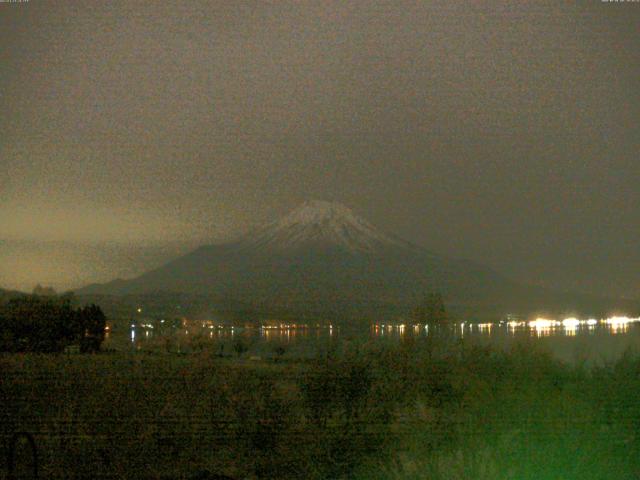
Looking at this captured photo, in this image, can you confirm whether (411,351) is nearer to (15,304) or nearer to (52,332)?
(52,332)

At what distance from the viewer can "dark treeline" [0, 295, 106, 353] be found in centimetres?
1791

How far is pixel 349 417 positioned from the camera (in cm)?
1079

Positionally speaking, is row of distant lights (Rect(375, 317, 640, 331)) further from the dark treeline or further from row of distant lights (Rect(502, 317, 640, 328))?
the dark treeline

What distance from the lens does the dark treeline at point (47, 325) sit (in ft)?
58.7

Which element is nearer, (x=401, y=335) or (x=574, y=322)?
(x=401, y=335)

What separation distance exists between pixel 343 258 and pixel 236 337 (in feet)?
32.8

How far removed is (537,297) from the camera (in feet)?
96.6

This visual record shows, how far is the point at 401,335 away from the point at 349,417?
10.6 ft

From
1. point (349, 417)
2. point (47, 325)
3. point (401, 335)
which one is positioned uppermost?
point (47, 325)

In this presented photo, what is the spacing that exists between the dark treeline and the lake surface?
0.87 m

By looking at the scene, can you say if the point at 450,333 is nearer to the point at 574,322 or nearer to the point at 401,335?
the point at 401,335

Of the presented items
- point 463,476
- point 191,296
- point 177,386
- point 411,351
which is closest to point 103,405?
point 177,386

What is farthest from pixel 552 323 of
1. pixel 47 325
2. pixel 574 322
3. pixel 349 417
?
pixel 47 325

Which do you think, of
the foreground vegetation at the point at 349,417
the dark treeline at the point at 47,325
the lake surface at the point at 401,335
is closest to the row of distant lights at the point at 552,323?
the lake surface at the point at 401,335
